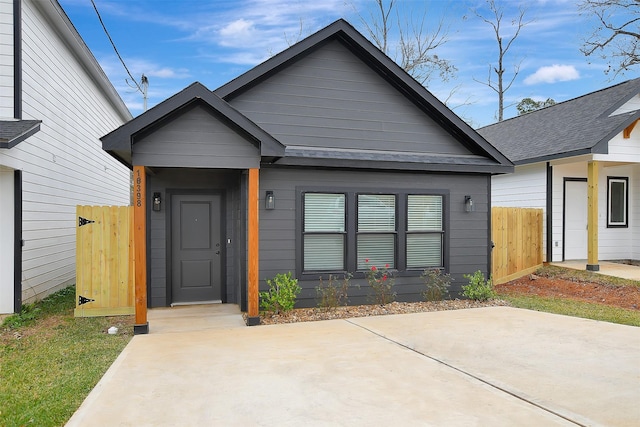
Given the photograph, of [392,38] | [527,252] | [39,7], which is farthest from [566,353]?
[392,38]

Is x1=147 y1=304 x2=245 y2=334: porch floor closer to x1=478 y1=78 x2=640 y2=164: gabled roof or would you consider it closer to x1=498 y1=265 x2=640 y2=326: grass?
x1=498 y1=265 x2=640 y2=326: grass

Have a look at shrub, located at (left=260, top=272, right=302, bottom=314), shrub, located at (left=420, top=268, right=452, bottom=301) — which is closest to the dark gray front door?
shrub, located at (left=260, top=272, right=302, bottom=314)

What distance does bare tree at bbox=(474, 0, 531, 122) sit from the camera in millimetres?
24858

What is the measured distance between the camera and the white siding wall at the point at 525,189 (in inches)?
483

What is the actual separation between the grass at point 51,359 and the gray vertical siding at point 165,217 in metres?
0.90

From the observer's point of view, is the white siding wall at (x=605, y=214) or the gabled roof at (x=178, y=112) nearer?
the gabled roof at (x=178, y=112)

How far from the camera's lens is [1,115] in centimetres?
691

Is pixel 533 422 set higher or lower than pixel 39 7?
lower

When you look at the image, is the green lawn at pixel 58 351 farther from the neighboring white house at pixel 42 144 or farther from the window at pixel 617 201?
the window at pixel 617 201

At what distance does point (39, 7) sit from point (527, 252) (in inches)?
468

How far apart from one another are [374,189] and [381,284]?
5.49ft

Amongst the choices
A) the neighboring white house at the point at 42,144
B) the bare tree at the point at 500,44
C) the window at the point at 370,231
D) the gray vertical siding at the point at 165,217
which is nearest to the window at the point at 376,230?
the window at the point at 370,231

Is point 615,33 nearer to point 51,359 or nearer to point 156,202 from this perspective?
point 156,202

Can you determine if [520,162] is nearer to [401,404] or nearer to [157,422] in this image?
[401,404]
